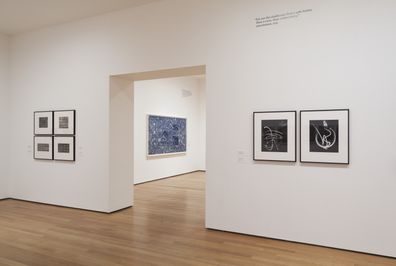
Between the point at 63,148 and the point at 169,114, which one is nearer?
the point at 63,148

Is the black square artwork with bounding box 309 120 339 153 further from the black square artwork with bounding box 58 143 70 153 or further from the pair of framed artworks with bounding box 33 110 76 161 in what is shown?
the black square artwork with bounding box 58 143 70 153

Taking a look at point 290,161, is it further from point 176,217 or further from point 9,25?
point 9,25

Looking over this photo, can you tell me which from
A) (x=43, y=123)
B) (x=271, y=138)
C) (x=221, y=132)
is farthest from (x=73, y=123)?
(x=271, y=138)

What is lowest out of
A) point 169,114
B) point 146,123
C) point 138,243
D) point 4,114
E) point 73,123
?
point 138,243

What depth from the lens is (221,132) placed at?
4.46 m

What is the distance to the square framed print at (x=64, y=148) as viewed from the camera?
583 centimetres

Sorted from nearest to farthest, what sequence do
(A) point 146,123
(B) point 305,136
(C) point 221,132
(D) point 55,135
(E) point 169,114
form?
(B) point 305,136, (C) point 221,132, (D) point 55,135, (A) point 146,123, (E) point 169,114

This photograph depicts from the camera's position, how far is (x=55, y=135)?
6.06 metres

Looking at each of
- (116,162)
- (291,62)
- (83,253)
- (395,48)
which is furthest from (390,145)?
(116,162)

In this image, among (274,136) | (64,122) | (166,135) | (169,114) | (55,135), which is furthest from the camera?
(169,114)

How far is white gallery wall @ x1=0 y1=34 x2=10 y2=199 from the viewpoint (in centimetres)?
668

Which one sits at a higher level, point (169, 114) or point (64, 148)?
point (169, 114)

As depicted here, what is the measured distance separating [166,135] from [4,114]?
475cm

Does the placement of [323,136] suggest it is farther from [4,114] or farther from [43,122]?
[4,114]
